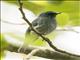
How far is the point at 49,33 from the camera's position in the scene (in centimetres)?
63

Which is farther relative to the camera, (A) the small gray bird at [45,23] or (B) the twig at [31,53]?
(A) the small gray bird at [45,23]

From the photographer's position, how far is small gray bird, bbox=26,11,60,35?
623mm

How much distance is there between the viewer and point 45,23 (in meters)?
0.68

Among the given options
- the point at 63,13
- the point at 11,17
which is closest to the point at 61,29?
the point at 63,13

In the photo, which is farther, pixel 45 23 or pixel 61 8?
pixel 45 23

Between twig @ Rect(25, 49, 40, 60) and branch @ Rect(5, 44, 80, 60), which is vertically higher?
twig @ Rect(25, 49, 40, 60)

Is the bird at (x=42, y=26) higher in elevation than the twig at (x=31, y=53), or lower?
higher

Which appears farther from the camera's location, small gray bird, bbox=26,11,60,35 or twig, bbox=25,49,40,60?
small gray bird, bbox=26,11,60,35

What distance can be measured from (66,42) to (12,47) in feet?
0.56

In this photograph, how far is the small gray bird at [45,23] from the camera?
623 millimetres

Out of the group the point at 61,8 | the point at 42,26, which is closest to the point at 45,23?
the point at 42,26

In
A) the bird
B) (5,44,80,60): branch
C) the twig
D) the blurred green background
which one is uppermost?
the blurred green background

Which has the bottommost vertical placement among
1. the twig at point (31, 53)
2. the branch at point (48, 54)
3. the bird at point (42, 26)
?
the branch at point (48, 54)

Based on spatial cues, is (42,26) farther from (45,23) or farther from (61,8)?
(61,8)
